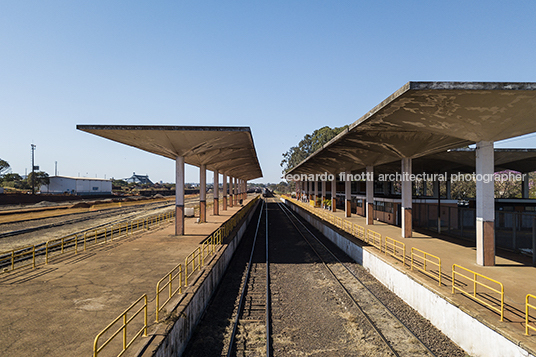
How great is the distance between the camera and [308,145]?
125375 mm

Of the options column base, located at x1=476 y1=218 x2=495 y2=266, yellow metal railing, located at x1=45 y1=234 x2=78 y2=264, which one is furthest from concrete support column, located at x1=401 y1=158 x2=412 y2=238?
yellow metal railing, located at x1=45 y1=234 x2=78 y2=264

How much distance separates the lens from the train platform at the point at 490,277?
7539 mm

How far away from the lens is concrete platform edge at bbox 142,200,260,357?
6754mm

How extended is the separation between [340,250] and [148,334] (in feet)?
56.2

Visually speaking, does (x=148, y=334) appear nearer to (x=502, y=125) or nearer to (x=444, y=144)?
(x=502, y=125)

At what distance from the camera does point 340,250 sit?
72.0 feet

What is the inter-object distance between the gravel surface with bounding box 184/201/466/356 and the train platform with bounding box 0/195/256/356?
234 cm

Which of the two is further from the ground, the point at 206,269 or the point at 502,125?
the point at 502,125

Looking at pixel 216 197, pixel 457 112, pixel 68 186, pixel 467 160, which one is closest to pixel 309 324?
pixel 457 112

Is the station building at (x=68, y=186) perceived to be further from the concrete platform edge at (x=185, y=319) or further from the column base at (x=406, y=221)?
the column base at (x=406, y=221)

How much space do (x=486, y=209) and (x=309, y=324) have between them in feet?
32.1

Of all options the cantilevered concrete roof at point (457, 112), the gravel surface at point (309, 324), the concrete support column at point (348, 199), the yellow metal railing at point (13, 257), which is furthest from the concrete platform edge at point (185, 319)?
the concrete support column at point (348, 199)

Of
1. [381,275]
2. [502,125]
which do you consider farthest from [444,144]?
[381,275]

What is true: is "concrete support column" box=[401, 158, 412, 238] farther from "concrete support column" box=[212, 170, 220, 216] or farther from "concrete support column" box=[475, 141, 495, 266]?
"concrete support column" box=[212, 170, 220, 216]
